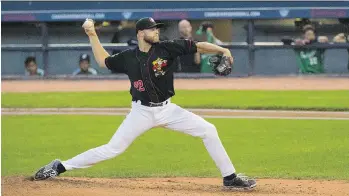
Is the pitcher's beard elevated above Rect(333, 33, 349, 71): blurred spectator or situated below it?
above

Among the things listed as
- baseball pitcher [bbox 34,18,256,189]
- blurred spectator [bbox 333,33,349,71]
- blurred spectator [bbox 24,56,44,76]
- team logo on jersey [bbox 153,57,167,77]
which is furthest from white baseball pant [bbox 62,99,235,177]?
blurred spectator [bbox 24,56,44,76]

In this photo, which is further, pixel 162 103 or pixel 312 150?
pixel 312 150

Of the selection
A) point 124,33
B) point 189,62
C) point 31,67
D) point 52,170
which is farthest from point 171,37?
point 52,170

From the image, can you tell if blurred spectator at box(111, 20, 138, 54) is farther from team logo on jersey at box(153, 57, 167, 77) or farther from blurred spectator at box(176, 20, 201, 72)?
team logo on jersey at box(153, 57, 167, 77)

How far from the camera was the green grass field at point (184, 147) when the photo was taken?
969cm

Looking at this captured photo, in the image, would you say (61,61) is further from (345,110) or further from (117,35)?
(345,110)

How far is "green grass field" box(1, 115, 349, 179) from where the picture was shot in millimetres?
9692

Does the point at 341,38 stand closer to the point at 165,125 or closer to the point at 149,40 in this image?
the point at 165,125

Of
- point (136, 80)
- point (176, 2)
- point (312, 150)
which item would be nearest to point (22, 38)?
point (176, 2)

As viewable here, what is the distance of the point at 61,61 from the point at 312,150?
11.7 m

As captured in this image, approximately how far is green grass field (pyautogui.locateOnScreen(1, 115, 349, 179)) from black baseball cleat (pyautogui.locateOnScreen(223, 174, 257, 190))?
1.16 meters

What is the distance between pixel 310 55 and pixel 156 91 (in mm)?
12940

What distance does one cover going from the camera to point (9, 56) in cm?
2150

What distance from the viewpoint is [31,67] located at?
70.4ft
